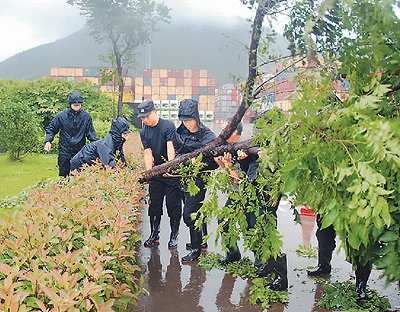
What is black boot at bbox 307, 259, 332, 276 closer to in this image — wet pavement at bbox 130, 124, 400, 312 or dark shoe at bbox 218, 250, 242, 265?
wet pavement at bbox 130, 124, 400, 312

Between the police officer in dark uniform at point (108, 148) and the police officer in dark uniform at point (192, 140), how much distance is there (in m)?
0.97

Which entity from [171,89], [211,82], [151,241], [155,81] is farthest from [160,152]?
[155,81]

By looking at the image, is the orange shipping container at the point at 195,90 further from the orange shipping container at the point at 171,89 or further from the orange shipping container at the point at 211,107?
the orange shipping container at the point at 211,107

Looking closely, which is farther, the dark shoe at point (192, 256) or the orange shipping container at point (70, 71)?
the orange shipping container at point (70, 71)

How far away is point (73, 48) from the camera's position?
7744 cm

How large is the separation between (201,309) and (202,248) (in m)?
1.64

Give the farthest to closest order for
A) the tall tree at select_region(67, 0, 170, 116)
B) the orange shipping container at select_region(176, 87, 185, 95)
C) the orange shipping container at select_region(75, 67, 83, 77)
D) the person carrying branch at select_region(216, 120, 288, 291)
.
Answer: the orange shipping container at select_region(75, 67, 83, 77) < the orange shipping container at select_region(176, 87, 185, 95) < the tall tree at select_region(67, 0, 170, 116) < the person carrying branch at select_region(216, 120, 288, 291)

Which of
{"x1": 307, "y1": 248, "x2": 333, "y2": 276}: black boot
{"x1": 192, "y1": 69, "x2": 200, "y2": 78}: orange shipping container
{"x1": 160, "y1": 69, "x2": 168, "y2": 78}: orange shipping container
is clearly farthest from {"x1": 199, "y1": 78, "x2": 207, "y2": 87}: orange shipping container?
{"x1": 307, "y1": 248, "x2": 333, "y2": 276}: black boot

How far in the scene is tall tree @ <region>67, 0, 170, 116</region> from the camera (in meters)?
20.3

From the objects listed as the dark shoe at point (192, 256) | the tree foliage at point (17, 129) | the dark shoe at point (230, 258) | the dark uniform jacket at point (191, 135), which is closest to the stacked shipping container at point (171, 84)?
the tree foliage at point (17, 129)

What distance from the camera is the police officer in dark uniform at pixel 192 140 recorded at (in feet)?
16.0

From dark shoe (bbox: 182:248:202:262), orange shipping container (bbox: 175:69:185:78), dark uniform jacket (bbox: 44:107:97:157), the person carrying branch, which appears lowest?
dark shoe (bbox: 182:248:202:262)

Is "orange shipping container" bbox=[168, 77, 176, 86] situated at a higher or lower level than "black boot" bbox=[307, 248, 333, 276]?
higher

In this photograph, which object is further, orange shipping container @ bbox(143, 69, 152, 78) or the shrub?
orange shipping container @ bbox(143, 69, 152, 78)
